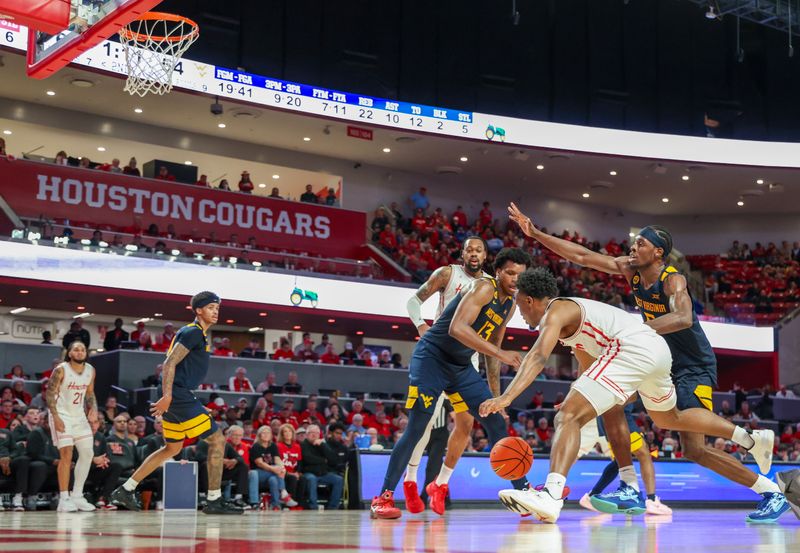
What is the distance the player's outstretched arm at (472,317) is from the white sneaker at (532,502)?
1.58 m

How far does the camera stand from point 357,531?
554 centimetres

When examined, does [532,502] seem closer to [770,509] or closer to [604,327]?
[604,327]

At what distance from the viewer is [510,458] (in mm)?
6316

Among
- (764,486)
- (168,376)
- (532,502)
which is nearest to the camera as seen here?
(532,502)

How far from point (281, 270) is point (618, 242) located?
16192 millimetres

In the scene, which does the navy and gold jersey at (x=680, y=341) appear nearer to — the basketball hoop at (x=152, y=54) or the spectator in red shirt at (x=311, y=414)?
the basketball hoop at (x=152, y=54)

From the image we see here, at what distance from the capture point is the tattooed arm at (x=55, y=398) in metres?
10.4

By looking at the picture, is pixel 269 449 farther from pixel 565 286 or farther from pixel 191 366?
pixel 565 286

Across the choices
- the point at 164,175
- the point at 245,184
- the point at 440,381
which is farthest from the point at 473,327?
the point at 245,184

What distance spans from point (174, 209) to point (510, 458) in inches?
847

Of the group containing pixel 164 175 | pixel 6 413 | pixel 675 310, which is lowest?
pixel 6 413

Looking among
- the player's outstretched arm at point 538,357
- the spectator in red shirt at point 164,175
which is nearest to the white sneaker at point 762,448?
the player's outstretched arm at point 538,357

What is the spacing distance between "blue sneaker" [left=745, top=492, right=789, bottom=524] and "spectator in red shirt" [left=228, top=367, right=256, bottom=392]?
1369cm

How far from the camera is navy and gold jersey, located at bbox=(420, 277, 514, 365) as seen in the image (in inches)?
304
